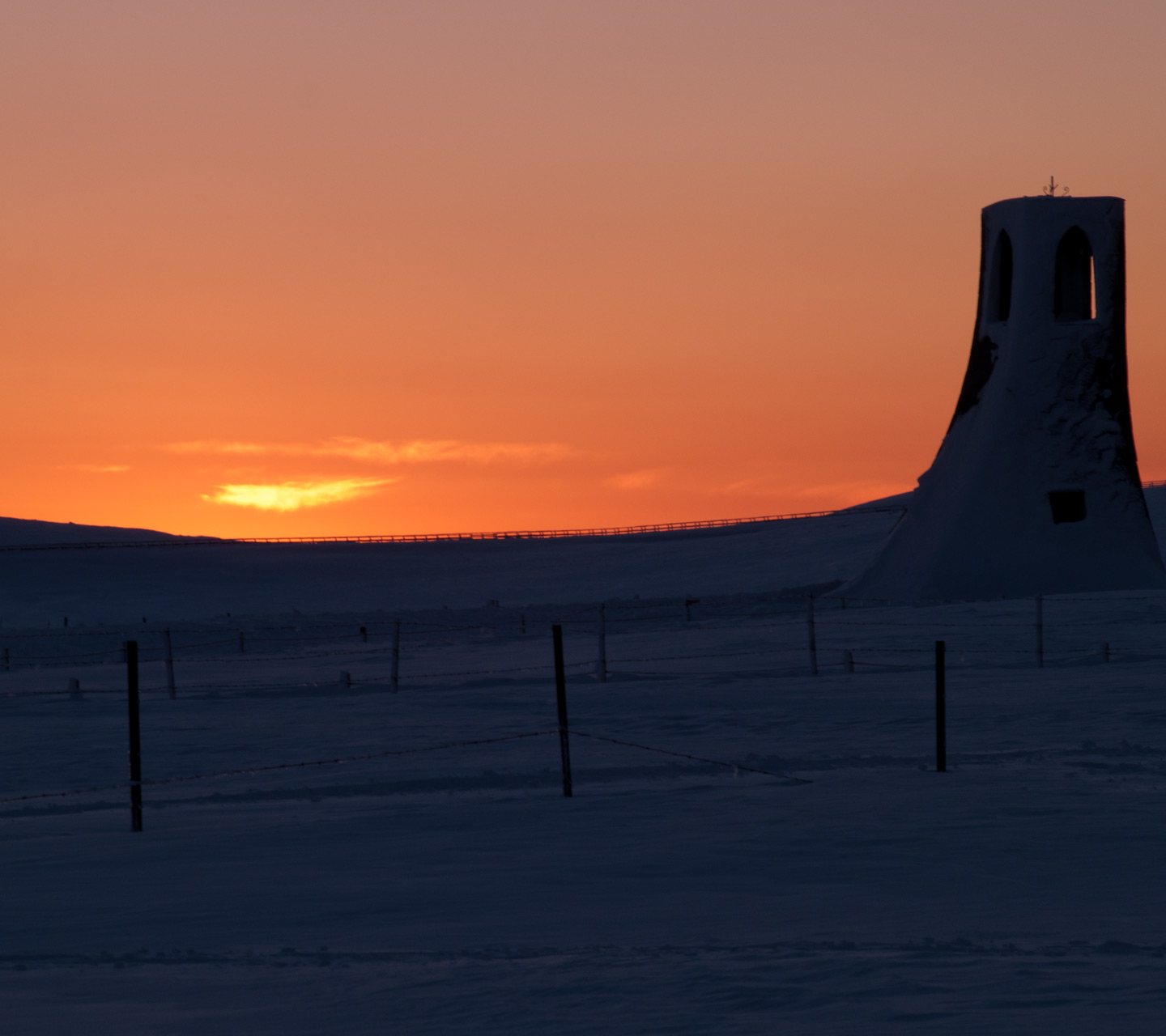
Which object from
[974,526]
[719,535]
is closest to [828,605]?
[974,526]

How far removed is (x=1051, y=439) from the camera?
36.8 meters

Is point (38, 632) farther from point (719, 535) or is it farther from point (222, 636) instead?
point (719, 535)

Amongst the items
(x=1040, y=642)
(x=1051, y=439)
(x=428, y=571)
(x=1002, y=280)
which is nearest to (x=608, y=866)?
(x=1040, y=642)

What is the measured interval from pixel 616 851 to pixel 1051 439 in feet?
93.0

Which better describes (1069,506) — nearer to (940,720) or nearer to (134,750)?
(940,720)

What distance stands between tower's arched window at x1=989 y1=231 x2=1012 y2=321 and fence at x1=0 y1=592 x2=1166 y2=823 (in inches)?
310

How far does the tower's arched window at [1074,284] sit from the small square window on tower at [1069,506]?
4263mm

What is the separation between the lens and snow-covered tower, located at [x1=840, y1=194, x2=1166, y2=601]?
119ft

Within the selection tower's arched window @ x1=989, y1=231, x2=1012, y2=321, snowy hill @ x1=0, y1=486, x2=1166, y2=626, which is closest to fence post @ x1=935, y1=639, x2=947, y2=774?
tower's arched window @ x1=989, y1=231, x2=1012, y2=321

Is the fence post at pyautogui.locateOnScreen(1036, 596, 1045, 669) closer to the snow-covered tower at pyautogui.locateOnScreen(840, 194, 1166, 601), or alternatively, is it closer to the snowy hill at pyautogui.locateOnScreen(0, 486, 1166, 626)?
the snow-covered tower at pyautogui.locateOnScreen(840, 194, 1166, 601)

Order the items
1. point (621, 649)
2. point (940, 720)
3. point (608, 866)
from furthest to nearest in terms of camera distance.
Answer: point (621, 649)
point (940, 720)
point (608, 866)

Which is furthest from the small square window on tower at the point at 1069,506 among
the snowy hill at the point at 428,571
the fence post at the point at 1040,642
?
the snowy hill at the point at 428,571

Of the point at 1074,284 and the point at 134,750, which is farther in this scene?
the point at 1074,284

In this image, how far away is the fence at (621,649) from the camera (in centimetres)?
2559
